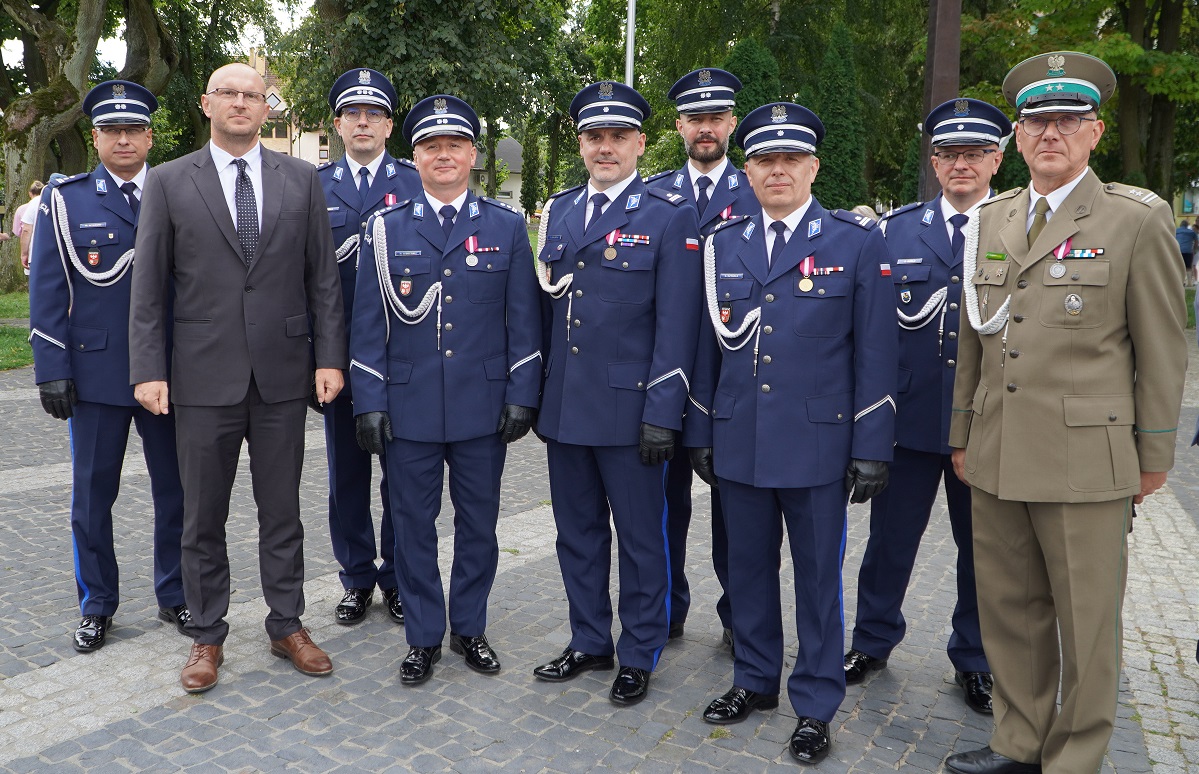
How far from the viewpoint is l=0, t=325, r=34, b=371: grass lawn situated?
13.0m

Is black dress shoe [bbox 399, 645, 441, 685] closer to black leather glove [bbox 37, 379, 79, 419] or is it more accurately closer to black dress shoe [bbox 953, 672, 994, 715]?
black leather glove [bbox 37, 379, 79, 419]

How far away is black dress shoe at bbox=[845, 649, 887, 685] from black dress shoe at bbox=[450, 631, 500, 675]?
1455 mm

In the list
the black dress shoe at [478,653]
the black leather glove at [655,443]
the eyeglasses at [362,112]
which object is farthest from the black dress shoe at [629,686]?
the eyeglasses at [362,112]

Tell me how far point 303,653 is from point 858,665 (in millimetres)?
2295

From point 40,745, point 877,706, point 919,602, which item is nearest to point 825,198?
point 919,602

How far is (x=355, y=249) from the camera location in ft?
15.4

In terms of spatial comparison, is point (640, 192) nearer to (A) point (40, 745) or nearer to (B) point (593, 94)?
(B) point (593, 94)

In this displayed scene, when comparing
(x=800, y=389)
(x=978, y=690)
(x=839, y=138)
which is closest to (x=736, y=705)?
(x=978, y=690)

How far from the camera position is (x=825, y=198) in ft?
67.5

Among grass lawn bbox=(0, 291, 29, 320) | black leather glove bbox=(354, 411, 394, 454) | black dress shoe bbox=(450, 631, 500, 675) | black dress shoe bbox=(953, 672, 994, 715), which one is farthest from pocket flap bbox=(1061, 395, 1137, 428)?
grass lawn bbox=(0, 291, 29, 320)

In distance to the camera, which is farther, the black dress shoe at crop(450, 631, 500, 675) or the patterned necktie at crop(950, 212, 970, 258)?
the black dress shoe at crop(450, 631, 500, 675)

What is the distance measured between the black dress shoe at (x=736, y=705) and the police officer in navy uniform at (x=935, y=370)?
19.2 inches

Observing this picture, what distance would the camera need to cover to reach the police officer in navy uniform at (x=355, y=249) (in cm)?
473

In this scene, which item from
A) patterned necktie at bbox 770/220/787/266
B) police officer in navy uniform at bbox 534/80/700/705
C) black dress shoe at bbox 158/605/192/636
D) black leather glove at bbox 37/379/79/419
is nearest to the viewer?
patterned necktie at bbox 770/220/787/266
